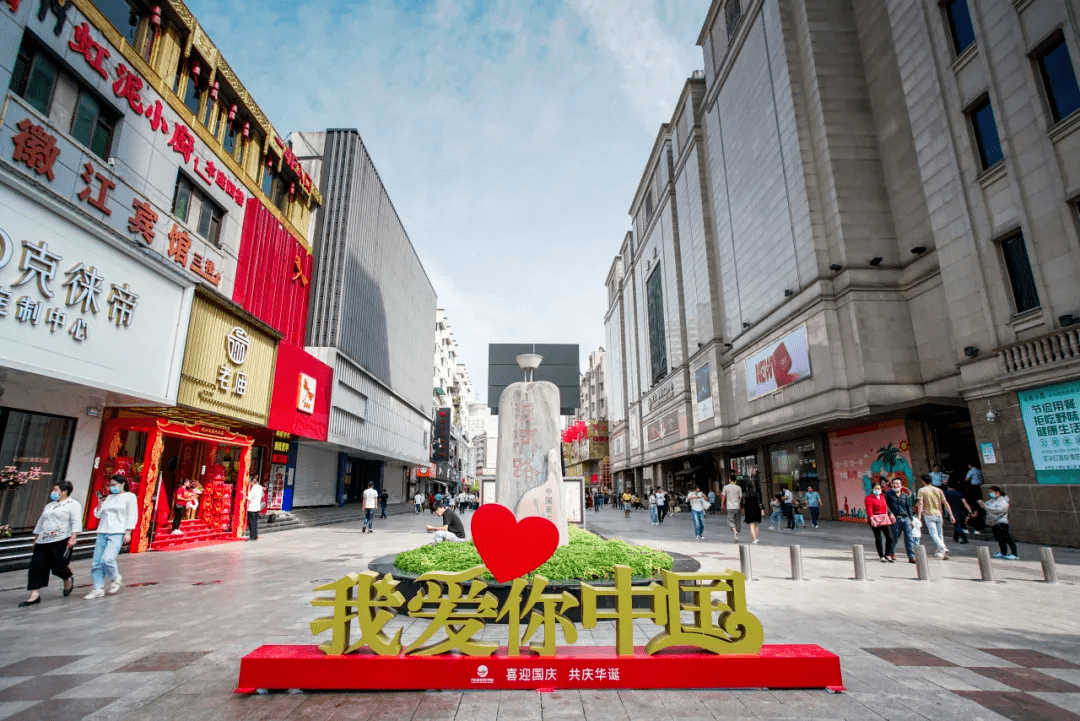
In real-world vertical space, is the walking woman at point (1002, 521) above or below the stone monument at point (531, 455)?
below

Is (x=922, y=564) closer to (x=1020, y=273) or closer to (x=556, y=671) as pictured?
(x=556, y=671)

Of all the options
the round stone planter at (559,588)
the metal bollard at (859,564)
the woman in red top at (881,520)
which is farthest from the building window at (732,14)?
the round stone planter at (559,588)

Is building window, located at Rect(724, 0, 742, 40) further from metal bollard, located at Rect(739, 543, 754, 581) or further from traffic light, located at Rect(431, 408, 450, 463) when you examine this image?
traffic light, located at Rect(431, 408, 450, 463)

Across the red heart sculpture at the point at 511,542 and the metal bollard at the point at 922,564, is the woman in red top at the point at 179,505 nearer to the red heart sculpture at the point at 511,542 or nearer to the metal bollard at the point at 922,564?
the red heart sculpture at the point at 511,542

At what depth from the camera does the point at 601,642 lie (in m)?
5.47

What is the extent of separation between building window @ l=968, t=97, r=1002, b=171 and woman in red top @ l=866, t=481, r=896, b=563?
10.6 metres

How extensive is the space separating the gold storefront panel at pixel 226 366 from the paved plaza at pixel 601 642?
5335mm

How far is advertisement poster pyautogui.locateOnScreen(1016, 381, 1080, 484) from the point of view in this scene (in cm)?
1159

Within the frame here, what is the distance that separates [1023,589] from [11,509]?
61.0ft

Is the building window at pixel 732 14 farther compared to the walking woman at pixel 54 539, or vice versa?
the building window at pixel 732 14

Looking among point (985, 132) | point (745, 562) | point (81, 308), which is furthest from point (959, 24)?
point (81, 308)

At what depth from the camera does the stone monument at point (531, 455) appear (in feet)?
30.2

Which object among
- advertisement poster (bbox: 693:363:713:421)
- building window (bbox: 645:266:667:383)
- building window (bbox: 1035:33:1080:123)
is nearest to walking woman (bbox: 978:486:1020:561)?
building window (bbox: 1035:33:1080:123)

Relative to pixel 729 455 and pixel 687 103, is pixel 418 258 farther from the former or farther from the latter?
pixel 729 455
